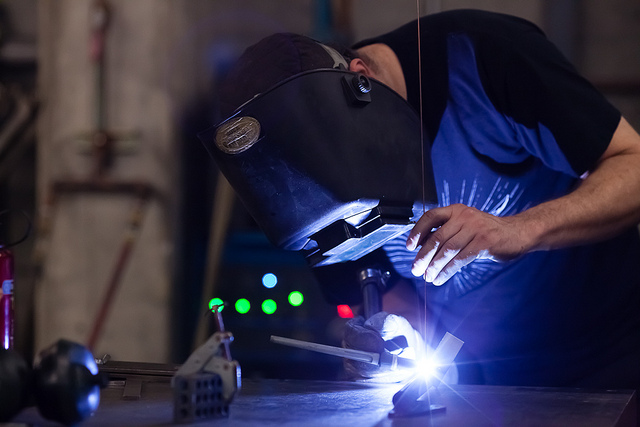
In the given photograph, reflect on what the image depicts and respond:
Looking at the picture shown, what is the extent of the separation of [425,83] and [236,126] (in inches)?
19.2

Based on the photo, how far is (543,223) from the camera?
1.05 metres

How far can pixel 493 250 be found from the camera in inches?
39.7

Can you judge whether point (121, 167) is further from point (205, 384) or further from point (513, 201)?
point (205, 384)

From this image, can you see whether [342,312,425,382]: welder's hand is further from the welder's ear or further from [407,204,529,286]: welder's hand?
the welder's ear

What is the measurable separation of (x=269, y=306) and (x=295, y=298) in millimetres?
125

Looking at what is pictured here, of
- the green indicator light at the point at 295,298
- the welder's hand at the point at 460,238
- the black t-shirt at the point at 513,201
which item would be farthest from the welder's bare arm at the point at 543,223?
the green indicator light at the point at 295,298

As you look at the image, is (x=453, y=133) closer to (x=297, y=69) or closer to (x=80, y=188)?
(x=297, y=69)

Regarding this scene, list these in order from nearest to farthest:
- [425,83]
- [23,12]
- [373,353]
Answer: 1. [373,353]
2. [425,83]
3. [23,12]

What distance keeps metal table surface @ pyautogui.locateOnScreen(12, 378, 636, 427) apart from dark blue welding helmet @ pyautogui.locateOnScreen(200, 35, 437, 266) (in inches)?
9.1

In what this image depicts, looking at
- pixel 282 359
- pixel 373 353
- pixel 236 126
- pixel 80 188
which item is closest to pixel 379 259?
pixel 373 353

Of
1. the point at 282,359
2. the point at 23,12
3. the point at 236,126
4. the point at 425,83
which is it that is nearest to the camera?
the point at 236,126

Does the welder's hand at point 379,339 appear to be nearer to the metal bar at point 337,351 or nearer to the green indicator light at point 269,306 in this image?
the metal bar at point 337,351

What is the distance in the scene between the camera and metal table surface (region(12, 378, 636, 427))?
806 millimetres

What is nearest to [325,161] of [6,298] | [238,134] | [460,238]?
[238,134]
